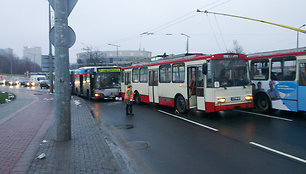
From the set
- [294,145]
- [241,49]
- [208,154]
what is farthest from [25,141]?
[241,49]

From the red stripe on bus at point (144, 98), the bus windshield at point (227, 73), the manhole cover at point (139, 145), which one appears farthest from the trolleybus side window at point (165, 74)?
the manhole cover at point (139, 145)

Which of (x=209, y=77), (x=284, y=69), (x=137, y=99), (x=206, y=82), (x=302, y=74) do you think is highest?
(x=284, y=69)

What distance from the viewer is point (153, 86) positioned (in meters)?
15.4

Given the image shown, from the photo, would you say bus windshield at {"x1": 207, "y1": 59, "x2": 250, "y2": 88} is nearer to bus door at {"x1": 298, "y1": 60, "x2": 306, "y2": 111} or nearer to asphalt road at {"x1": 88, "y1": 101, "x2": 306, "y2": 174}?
asphalt road at {"x1": 88, "y1": 101, "x2": 306, "y2": 174}

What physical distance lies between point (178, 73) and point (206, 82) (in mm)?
2456

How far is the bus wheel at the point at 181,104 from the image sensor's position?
12231 mm

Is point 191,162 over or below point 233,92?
below

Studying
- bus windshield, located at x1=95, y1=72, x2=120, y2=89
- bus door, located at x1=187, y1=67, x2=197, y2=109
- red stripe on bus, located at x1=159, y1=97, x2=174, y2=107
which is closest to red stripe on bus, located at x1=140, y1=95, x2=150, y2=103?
red stripe on bus, located at x1=159, y1=97, x2=174, y2=107

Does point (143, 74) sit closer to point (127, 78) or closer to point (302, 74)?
point (127, 78)

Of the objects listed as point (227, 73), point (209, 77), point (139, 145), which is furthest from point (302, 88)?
point (139, 145)

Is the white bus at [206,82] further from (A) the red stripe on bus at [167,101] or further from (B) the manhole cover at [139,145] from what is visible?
(B) the manhole cover at [139,145]

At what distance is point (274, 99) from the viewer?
1158 cm

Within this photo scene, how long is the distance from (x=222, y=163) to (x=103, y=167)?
2.64m

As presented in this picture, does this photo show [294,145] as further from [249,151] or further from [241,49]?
[241,49]
